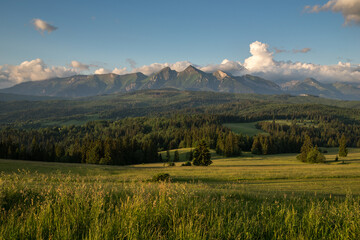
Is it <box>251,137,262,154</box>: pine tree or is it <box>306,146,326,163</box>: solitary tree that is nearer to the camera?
<box>306,146,326,163</box>: solitary tree

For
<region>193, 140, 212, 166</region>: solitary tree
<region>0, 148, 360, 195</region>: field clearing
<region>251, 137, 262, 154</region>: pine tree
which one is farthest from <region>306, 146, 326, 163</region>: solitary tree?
<region>251, 137, 262, 154</region>: pine tree

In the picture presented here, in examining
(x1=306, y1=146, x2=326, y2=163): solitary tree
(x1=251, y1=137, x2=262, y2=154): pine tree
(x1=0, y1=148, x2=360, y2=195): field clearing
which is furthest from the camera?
(x1=251, y1=137, x2=262, y2=154): pine tree

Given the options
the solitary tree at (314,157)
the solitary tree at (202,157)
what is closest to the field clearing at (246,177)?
the solitary tree at (202,157)

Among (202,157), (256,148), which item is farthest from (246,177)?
(256,148)

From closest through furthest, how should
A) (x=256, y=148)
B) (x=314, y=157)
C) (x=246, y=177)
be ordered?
(x=246, y=177), (x=314, y=157), (x=256, y=148)

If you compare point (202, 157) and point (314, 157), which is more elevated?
point (202, 157)

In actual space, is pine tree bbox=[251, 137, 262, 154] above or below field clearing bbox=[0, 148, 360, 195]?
below

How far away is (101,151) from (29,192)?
3388 inches

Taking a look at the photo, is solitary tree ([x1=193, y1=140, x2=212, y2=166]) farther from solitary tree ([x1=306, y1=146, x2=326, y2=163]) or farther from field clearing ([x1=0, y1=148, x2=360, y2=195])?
solitary tree ([x1=306, y1=146, x2=326, y2=163])

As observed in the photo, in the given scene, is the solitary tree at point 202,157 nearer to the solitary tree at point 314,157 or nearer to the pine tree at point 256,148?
the solitary tree at point 314,157

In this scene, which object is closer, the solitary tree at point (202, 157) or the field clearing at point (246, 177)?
the field clearing at point (246, 177)

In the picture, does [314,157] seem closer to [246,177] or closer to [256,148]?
[256,148]

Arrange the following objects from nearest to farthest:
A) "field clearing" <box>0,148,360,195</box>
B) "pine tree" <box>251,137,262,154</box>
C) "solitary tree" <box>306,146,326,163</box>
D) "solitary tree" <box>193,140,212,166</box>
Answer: "field clearing" <box>0,148,360,195</box>
"solitary tree" <box>193,140,212,166</box>
"solitary tree" <box>306,146,326,163</box>
"pine tree" <box>251,137,262,154</box>

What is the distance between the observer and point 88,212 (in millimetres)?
5918
